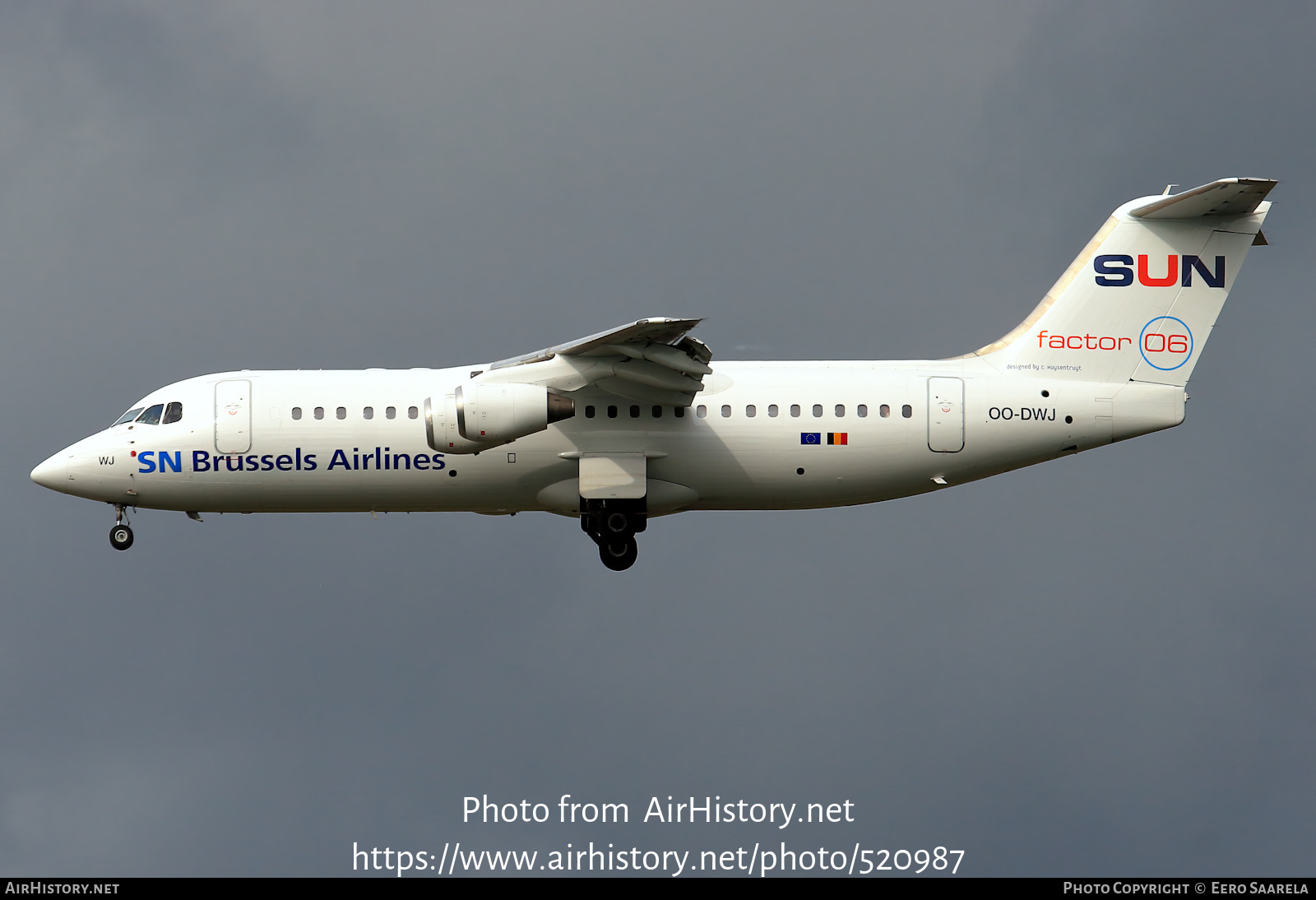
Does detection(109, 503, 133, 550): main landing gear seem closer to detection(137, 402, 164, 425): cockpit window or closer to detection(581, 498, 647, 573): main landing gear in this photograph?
detection(137, 402, 164, 425): cockpit window

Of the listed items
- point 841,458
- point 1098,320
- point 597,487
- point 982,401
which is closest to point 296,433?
point 597,487

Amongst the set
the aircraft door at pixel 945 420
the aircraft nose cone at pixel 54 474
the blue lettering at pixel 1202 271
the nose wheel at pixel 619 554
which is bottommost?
the nose wheel at pixel 619 554

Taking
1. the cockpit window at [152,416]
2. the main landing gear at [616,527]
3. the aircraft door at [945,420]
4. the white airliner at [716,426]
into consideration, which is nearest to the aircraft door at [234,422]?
the white airliner at [716,426]

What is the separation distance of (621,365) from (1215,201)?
9.91m

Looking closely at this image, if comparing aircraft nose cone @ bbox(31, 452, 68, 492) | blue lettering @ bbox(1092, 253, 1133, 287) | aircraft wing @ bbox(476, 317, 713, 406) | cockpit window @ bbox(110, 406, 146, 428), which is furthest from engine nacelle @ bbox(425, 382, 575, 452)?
blue lettering @ bbox(1092, 253, 1133, 287)

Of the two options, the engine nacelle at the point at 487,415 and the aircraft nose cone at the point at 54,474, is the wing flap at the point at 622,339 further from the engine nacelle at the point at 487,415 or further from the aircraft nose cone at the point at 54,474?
the aircraft nose cone at the point at 54,474

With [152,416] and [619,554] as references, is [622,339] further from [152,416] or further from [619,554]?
[152,416]

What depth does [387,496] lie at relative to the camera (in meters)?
26.9

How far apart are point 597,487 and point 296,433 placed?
4.86 m

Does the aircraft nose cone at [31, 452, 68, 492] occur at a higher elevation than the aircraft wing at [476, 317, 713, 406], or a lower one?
lower

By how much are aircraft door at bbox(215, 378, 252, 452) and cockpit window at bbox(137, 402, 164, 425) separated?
3.35ft

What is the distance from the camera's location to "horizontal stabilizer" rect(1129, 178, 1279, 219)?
2630 centimetres

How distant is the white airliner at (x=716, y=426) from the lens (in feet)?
87.0

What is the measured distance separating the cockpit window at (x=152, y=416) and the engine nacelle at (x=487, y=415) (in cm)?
504
